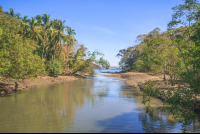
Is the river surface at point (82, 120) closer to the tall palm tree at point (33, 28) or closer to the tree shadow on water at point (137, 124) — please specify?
the tree shadow on water at point (137, 124)

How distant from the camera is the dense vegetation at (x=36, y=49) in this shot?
59.4 ft

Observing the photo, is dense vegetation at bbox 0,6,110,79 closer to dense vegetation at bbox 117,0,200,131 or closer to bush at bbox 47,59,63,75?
bush at bbox 47,59,63,75

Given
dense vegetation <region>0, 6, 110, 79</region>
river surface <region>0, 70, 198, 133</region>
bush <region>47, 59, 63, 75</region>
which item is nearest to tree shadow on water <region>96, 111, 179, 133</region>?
river surface <region>0, 70, 198, 133</region>

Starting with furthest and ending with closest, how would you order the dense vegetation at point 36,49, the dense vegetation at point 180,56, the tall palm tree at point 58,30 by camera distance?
the tall palm tree at point 58,30, the dense vegetation at point 36,49, the dense vegetation at point 180,56

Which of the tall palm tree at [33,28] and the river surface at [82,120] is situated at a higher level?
the tall palm tree at [33,28]

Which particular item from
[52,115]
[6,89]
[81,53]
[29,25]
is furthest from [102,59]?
[52,115]

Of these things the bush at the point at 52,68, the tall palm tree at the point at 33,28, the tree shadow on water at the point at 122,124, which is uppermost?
the tall palm tree at the point at 33,28

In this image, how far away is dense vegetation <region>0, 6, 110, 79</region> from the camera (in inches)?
713

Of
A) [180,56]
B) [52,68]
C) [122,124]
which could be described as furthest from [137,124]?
[52,68]

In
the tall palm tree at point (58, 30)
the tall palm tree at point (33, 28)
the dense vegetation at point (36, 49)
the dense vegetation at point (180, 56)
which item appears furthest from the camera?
the tall palm tree at point (58, 30)

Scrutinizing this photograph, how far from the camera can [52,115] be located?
11.6 m

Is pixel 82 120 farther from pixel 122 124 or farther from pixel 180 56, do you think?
pixel 180 56

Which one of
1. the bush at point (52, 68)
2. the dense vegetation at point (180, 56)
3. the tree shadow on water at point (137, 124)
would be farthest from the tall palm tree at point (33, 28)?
the tree shadow on water at point (137, 124)

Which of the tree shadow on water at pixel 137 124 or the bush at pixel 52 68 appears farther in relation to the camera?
the bush at pixel 52 68
